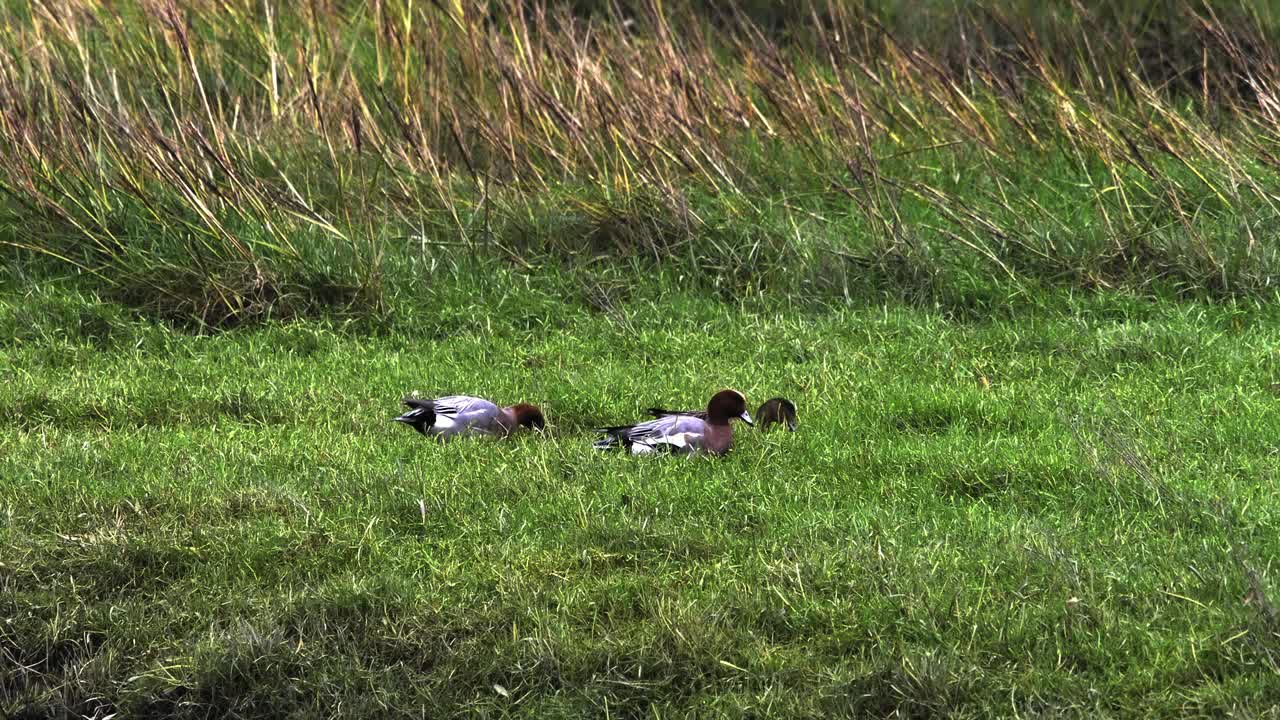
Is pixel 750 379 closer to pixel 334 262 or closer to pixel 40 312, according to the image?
pixel 334 262

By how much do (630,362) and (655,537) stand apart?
84.9 inches

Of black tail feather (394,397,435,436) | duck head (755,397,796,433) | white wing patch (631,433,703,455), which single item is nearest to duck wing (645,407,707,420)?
white wing patch (631,433,703,455)

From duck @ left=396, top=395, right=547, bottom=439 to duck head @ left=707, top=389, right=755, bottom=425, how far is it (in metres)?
0.67

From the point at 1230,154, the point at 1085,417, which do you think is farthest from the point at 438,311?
the point at 1230,154

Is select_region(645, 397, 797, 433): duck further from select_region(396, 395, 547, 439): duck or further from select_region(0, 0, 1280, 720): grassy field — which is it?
select_region(396, 395, 547, 439): duck

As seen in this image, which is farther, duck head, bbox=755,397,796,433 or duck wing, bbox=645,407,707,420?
duck head, bbox=755,397,796,433

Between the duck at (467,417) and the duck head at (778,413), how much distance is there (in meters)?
0.79

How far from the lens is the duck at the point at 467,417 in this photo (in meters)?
5.48

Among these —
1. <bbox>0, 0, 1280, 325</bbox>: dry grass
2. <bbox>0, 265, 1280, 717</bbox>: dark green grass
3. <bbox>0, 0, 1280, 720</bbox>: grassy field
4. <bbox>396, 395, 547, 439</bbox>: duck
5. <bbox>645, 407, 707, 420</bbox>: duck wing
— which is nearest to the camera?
<bbox>0, 265, 1280, 717</bbox>: dark green grass

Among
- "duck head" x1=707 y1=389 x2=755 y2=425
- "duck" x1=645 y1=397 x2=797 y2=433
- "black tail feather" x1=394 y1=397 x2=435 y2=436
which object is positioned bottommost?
"black tail feather" x1=394 y1=397 x2=435 y2=436

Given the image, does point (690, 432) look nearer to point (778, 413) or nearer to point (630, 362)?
point (778, 413)

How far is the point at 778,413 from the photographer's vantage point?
217 inches

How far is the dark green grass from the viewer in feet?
12.6

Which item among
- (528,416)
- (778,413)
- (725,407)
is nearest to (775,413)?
(778,413)
